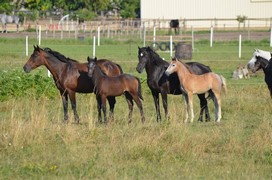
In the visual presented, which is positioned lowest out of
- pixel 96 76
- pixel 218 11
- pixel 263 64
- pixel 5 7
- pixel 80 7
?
pixel 96 76

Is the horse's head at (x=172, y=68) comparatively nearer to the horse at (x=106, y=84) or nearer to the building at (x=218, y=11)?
the horse at (x=106, y=84)

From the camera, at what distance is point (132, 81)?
1844 centimetres

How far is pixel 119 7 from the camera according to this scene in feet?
335

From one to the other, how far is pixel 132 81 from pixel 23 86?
5.44 m

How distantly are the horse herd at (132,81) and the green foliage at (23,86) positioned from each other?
10.8 ft

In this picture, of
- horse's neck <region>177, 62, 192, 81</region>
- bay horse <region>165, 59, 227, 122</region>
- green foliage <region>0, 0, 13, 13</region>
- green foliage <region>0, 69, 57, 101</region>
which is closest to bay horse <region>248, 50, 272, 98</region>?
bay horse <region>165, 59, 227, 122</region>

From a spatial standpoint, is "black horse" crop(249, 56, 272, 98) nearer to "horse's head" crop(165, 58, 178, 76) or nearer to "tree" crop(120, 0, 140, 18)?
"horse's head" crop(165, 58, 178, 76)

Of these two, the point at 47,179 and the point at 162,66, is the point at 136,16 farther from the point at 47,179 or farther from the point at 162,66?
the point at 47,179

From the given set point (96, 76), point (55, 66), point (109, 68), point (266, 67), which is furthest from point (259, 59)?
point (55, 66)

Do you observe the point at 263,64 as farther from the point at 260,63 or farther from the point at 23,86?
the point at 23,86

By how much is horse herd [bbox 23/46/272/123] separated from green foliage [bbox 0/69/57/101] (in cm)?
328

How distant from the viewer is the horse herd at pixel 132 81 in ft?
60.1

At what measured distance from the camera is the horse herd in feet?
60.1

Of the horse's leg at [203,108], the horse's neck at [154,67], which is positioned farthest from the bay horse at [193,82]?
the horse's neck at [154,67]
